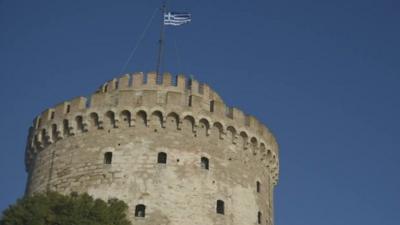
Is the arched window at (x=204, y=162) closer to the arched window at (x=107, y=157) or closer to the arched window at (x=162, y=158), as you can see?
the arched window at (x=162, y=158)

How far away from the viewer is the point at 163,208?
2433 centimetres

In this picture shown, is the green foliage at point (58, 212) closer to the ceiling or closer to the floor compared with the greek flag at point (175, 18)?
closer to the floor

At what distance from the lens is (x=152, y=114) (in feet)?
85.8

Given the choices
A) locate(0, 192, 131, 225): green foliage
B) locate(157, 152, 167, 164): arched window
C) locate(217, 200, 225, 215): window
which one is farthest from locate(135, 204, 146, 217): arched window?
locate(217, 200, 225, 215): window

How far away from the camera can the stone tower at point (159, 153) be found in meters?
24.8

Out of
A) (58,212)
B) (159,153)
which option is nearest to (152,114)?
(159,153)

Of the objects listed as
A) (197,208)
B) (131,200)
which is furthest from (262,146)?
(131,200)

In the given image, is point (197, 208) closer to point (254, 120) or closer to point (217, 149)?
point (217, 149)

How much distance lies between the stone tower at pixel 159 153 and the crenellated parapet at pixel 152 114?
0.04 meters

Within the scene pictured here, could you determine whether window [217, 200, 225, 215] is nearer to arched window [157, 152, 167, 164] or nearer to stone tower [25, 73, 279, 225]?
stone tower [25, 73, 279, 225]

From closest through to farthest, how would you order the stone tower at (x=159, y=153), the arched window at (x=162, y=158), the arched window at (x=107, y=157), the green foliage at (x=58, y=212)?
the green foliage at (x=58, y=212)
the stone tower at (x=159, y=153)
the arched window at (x=162, y=158)
the arched window at (x=107, y=157)

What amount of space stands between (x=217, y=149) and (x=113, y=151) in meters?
4.15

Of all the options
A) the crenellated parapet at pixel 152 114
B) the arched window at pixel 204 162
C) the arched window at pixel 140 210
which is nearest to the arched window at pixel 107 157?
the crenellated parapet at pixel 152 114

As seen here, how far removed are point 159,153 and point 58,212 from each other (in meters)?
5.36
